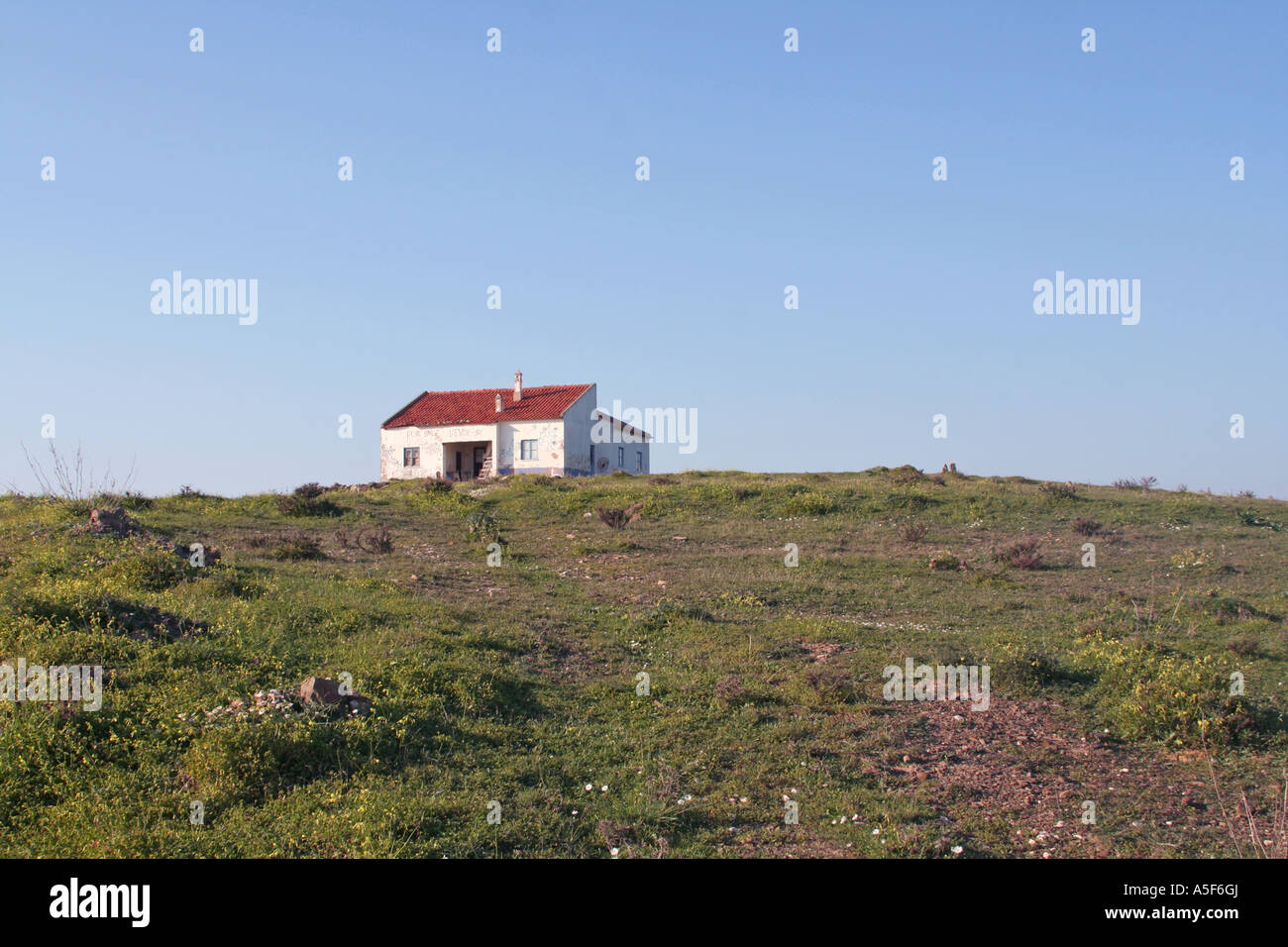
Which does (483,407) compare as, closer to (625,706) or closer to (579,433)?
(579,433)

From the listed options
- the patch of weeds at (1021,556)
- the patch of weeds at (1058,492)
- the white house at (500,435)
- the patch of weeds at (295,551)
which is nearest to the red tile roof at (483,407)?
the white house at (500,435)

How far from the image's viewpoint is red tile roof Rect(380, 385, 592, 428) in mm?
42062

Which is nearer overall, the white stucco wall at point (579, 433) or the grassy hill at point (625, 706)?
the grassy hill at point (625, 706)

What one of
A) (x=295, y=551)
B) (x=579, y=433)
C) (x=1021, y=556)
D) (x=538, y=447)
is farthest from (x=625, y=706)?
(x=579, y=433)

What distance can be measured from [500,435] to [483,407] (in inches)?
109

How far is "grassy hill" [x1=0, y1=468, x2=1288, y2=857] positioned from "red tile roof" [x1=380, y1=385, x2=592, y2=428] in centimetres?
2381

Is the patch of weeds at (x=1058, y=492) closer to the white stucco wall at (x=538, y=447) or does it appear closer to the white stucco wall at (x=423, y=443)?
the white stucco wall at (x=538, y=447)

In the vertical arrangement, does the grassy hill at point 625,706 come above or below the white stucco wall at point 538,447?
below

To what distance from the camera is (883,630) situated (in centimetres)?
1292

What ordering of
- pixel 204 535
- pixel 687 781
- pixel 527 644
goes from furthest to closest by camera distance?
pixel 204 535 → pixel 527 644 → pixel 687 781

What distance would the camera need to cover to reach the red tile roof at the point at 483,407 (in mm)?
42062
